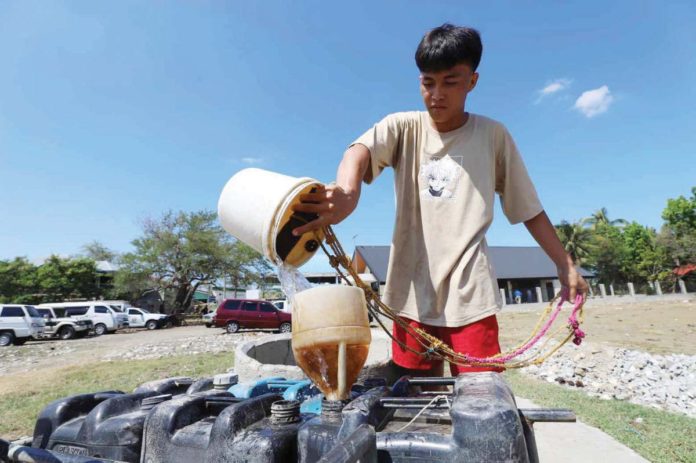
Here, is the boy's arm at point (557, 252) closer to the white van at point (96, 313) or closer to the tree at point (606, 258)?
the white van at point (96, 313)

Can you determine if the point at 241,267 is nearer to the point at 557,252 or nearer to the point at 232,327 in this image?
the point at 232,327

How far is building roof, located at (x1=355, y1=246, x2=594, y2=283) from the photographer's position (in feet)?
110

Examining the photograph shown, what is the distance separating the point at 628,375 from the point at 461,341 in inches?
262

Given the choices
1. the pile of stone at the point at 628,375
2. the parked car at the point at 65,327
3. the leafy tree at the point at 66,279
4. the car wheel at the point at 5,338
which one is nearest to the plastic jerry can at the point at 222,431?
the pile of stone at the point at 628,375

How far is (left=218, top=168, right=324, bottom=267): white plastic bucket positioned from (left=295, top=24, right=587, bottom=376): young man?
10.9 inches

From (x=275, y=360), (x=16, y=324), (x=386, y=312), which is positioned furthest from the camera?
(x=16, y=324)

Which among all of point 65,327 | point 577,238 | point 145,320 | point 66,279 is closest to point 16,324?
point 65,327

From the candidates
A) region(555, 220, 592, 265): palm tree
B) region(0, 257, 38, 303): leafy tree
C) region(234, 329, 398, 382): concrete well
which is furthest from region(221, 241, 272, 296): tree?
region(555, 220, 592, 265): palm tree

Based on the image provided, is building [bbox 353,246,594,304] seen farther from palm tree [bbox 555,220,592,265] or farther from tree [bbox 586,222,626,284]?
tree [bbox 586,222,626,284]

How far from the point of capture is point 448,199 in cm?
166

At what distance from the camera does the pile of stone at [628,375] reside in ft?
16.7

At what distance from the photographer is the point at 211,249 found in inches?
1046

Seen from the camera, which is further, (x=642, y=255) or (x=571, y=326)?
(x=642, y=255)

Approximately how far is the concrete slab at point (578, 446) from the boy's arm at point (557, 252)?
1.53 m
